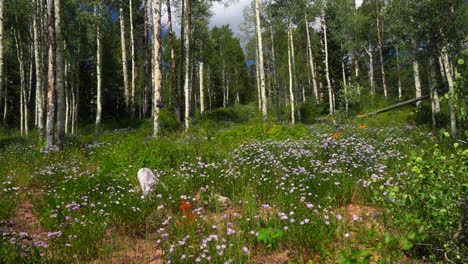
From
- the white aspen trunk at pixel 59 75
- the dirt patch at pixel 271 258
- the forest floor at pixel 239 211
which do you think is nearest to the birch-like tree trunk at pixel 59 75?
the white aspen trunk at pixel 59 75

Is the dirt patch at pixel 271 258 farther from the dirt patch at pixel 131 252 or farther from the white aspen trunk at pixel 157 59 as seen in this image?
the white aspen trunk at pixel 157 59

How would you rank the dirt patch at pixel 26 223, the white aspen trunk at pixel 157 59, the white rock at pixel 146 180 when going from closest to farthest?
1. the dirt patch at pixel 26 223
2. the white rock at pixel 146 180
3. the white aspen trunk at pixel 157 59

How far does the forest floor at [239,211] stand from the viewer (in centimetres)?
261

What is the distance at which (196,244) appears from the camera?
304 centimetres

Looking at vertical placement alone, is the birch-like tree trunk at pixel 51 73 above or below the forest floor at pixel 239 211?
above

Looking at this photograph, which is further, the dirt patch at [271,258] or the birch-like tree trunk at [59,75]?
the birch-like tree trunk at [59,75]

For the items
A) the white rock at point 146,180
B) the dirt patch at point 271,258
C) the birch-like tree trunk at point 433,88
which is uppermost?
the birch-like tree trunk at point 433,88

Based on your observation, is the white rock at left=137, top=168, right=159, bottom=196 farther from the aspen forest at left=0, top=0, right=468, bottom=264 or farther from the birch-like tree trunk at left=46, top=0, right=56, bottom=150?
the birch-like tree trunk at left=46, top=0, right=56, bottom=150

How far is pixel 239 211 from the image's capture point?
414 cm

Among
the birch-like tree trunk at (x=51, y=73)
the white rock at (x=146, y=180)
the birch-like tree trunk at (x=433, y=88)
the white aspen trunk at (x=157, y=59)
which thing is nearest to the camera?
the white rock at (x=146, y=180)

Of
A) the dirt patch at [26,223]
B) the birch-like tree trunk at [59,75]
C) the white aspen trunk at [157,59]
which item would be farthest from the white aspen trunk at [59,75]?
the dirt patch at [26,223]

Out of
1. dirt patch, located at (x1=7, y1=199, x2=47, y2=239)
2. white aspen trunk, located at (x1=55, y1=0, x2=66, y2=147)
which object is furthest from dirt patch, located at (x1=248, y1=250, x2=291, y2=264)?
white aspen trunk, located at (x1=55, y1=0, x2=66, y2=147)

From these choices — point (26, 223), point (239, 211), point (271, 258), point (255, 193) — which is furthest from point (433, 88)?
point (26, 223)

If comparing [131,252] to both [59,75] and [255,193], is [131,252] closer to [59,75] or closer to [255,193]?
[255,193]
